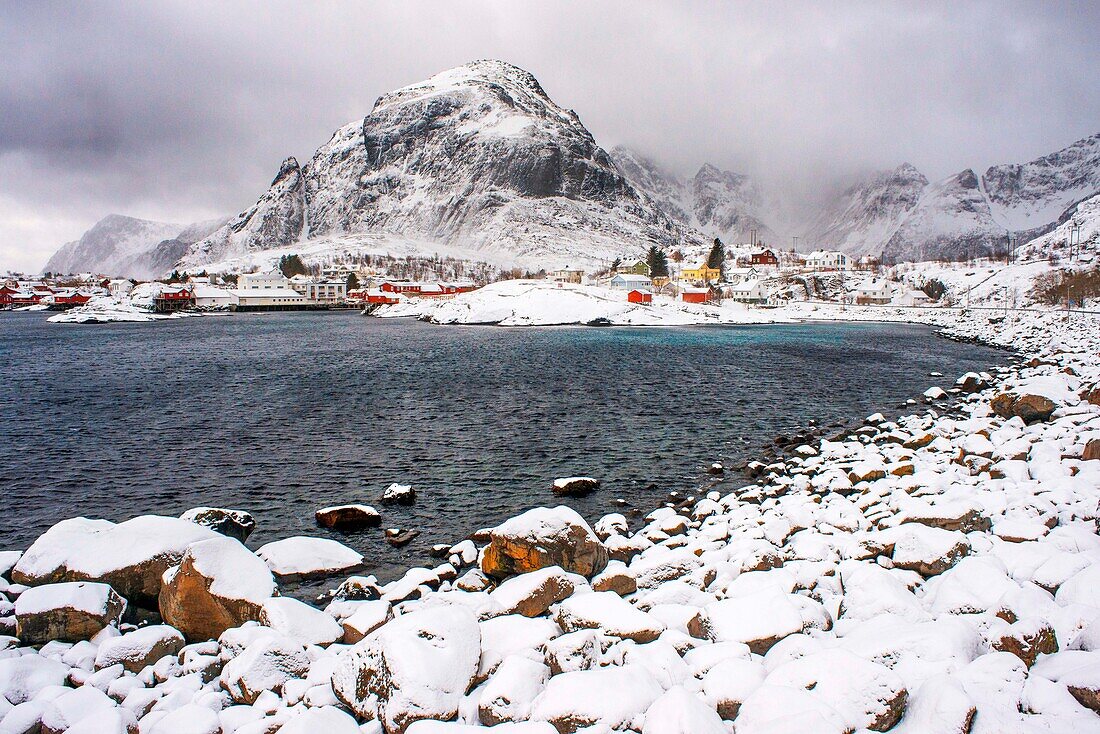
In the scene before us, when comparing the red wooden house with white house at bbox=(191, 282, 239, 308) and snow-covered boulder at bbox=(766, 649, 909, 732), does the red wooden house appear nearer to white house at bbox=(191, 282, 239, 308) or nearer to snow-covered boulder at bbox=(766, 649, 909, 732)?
snow-covered boulder at bbox=(766, 649, 909, 732)

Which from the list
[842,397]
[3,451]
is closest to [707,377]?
[842,397]

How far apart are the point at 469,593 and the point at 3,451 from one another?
26.3 m

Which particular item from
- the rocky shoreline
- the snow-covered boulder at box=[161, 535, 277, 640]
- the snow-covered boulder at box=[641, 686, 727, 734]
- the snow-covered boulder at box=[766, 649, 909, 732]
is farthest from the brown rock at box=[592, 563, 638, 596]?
the snow-covered boulder at box=[161, 535, 277, 640]

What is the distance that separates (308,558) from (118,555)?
12.6ft

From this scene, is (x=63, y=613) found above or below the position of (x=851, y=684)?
below

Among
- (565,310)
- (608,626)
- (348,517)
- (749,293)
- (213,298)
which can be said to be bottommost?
(348,517)

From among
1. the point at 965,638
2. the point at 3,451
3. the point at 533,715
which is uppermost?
the point at 965,638

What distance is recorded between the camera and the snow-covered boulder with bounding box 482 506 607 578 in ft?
41.4

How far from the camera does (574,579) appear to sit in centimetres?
1173

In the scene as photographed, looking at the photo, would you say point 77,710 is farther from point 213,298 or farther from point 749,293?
point 213,298

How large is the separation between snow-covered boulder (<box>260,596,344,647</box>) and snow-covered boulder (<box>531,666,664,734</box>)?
14.8 ft

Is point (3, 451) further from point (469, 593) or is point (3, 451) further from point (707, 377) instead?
point (707, 377)

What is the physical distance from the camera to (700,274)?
17112 centimetres

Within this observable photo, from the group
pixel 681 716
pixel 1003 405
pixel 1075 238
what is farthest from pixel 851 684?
pixel 1075 238
